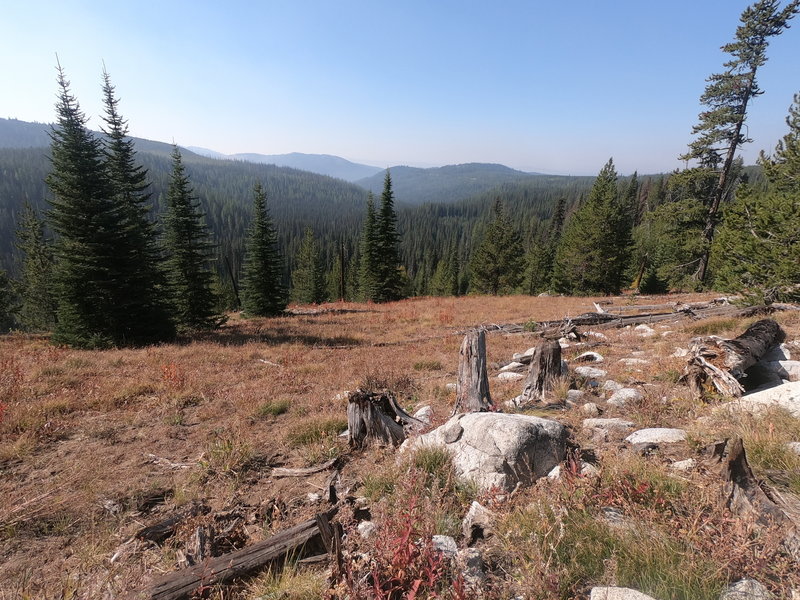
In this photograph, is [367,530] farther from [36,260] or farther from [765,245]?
[36,260]

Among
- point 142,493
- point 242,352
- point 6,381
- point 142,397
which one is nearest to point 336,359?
point 242,352

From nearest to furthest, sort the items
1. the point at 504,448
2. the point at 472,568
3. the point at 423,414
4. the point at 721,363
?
the point at 472,568 < the point at 504,448 < the point at 721,363 < the point at 423,414

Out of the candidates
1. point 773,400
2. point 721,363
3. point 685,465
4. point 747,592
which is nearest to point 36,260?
point 685,465

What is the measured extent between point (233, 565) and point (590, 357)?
845cm

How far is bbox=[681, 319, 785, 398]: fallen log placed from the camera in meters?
5.16

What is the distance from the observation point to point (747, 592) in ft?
6.41

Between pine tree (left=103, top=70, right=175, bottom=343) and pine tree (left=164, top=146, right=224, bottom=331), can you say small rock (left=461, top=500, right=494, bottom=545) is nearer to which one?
pine tree (left=103, top=70, right=175, bottom=343)

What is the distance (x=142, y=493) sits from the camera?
4.37 metres

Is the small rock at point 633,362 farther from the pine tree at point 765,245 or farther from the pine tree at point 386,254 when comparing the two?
the pine tree at point 386,254

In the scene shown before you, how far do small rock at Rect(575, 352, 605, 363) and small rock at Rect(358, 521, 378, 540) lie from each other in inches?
282

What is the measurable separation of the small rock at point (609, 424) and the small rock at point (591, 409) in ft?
1.37

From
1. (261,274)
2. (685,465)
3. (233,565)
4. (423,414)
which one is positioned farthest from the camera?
(261,274)

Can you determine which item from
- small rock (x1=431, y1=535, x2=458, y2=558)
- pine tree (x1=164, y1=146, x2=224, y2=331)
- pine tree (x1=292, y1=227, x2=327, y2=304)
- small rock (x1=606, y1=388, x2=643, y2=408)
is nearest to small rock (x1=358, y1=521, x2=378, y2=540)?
small rock (x1=431, y1=535, x2=458, y2=558)

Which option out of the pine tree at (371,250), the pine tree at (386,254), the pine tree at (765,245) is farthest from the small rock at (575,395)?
the pine tree at (371,250)
